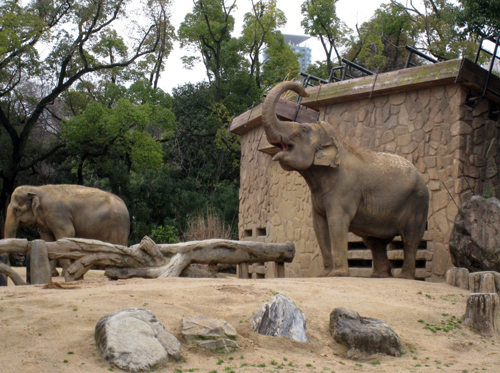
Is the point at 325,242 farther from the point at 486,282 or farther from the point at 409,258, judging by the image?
the point at 486,282

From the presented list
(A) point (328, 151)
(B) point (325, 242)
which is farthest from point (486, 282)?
(A) point (328, 151)

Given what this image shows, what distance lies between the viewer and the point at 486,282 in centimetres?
627

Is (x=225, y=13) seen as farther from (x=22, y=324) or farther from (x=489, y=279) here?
(x=22, y=324)

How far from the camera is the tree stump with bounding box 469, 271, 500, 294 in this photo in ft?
20.5

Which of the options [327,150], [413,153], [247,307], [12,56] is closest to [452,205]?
[413,153]

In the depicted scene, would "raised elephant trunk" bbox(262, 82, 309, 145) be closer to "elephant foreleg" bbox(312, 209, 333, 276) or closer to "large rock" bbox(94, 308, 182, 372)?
"elephant foreleg" bbox(312, 209, 333, 276)

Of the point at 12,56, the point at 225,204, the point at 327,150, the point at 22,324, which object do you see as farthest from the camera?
the point at 225,204

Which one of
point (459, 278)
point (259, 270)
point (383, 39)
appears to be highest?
point (383, 39)

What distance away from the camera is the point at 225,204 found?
19.6 metres

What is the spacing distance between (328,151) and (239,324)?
366 cm

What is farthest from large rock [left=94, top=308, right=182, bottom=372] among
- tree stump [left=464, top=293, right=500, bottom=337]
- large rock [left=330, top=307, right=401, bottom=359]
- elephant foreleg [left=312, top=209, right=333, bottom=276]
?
elephant foreleg [left=312, top=209, right=333, bottom=276]

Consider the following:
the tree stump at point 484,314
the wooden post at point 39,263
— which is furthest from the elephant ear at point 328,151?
the wooden post at point 39,263

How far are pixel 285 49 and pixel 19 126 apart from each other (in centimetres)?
1250

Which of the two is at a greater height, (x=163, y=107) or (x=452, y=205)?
(x=163, y=107)
